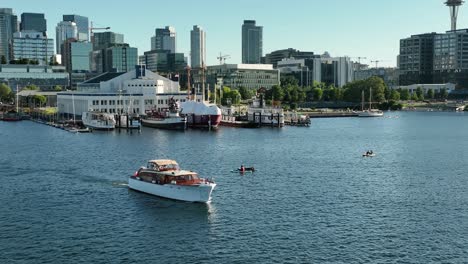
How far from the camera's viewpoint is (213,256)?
150 ft

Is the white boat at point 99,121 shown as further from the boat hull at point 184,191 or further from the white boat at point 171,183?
the boat hull at point 184,191

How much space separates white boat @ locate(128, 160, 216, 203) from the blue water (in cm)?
114

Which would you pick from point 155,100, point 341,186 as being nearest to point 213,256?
point 341,186

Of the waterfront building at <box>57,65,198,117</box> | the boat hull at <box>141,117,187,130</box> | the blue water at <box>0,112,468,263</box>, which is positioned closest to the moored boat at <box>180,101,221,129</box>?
the boat hull at <box>141,117,187,130</box>

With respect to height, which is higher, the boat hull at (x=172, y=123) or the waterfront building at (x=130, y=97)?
the waterfront building at (x=130, y=97)

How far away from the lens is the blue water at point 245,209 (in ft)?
153

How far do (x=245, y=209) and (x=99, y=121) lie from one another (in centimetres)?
10109

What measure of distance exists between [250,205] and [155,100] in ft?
434

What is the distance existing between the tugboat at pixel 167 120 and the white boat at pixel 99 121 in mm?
10835

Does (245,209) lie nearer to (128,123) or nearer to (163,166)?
(163,166)

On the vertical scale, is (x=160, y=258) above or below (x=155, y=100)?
below

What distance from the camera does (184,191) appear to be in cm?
6228

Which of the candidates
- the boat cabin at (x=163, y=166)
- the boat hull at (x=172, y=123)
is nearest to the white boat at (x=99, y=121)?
the boat hull at (x=172, y=123)

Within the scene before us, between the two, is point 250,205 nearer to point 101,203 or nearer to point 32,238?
point 101,203
